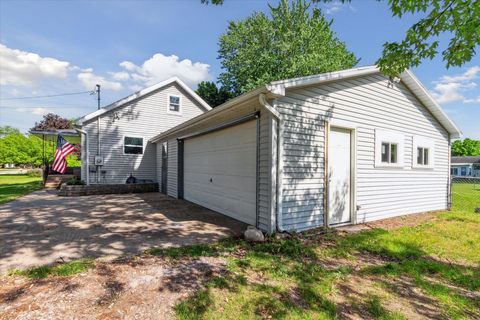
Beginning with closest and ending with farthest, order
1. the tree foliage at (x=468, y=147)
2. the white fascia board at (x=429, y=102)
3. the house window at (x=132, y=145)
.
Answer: the white fascia board at (x=429, y=102) → the house window at (x=132, y=145) → the tree foliage at (x=468, y=147)

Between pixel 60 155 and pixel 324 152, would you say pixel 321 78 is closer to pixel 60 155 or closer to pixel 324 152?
pixel 324 152

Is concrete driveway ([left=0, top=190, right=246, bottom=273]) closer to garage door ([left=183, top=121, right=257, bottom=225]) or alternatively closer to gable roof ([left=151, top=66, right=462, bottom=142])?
garage door ([left=183, top=121, right=257, bottom=225])

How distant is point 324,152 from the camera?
6.05m

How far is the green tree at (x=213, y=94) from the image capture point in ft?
88.7

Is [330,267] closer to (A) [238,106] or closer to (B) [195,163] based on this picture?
(A) [238,106]

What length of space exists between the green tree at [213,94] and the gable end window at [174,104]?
1156 centimetres

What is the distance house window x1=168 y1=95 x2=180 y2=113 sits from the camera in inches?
605

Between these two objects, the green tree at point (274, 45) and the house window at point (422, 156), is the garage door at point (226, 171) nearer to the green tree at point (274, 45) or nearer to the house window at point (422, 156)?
the house window at point (422, 156)

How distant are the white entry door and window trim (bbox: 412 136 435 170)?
3.24 metres

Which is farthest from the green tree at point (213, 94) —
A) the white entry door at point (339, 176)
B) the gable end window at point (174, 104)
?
the white entry door at point (339, 176)

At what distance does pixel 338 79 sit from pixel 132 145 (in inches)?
464

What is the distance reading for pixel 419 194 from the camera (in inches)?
334

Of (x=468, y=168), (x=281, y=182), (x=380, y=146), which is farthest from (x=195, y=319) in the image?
(x=468, y=168)

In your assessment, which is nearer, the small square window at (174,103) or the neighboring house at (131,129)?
the neighboring house at (131,129)
